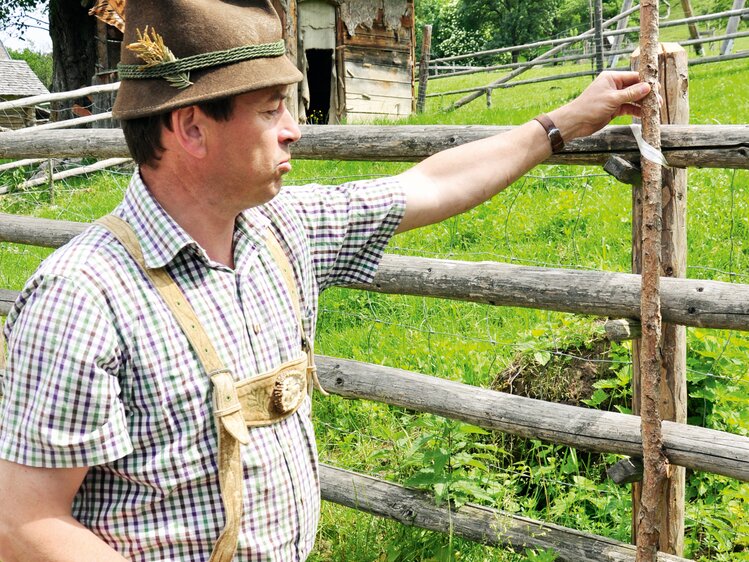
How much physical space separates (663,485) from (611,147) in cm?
106

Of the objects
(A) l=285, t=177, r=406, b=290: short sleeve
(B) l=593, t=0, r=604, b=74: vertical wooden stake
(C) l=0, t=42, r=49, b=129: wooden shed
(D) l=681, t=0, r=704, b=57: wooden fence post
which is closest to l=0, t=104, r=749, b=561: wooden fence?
(A) l=285, t=177, r=406, b=290: short sleeve

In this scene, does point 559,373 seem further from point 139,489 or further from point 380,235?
point 139,489

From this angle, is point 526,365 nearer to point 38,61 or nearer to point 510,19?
point 38,61

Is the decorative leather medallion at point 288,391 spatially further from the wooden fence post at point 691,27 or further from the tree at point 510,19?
the tree at point 510,19

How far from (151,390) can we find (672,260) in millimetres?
1655

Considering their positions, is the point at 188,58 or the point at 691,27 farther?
the point at 691,27

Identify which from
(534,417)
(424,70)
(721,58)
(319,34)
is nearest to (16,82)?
(424,70)

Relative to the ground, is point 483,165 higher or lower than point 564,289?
higher

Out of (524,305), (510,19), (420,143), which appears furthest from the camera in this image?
(510,19)

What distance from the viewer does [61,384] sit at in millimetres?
1633

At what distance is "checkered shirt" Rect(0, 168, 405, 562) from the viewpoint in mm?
1647

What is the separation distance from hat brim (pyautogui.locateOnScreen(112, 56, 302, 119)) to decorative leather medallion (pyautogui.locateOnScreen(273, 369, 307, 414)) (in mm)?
646

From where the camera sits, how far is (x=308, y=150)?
3.38m

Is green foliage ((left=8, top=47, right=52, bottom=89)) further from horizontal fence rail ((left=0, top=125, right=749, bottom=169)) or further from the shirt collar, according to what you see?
the shirt collar
